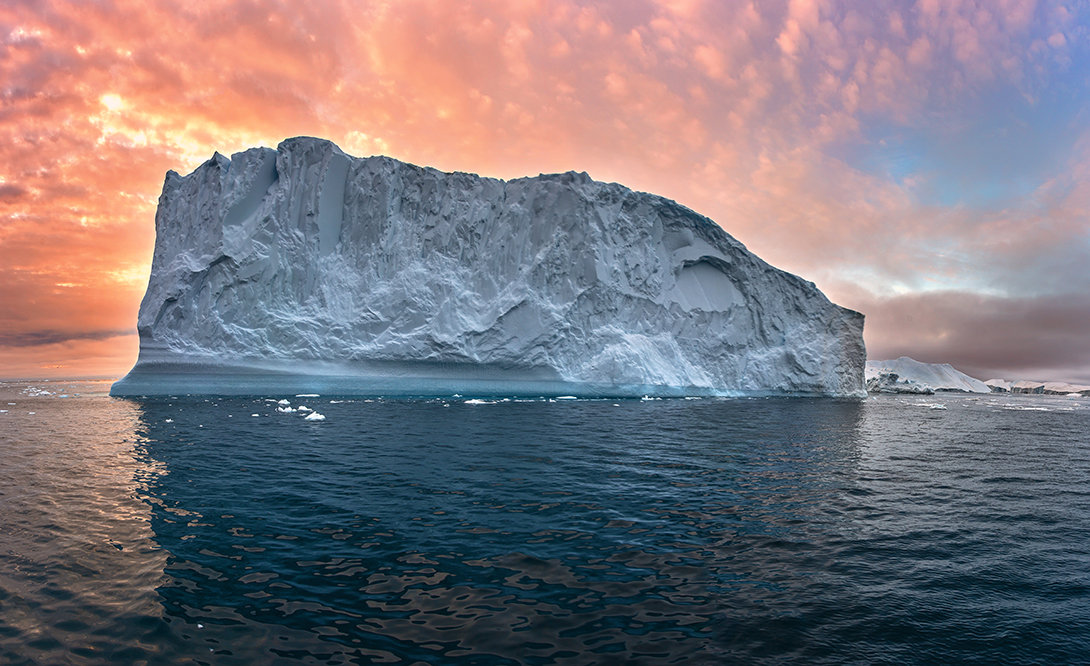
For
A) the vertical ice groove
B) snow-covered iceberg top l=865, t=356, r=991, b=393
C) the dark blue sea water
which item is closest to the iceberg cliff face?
the vertical ice groove

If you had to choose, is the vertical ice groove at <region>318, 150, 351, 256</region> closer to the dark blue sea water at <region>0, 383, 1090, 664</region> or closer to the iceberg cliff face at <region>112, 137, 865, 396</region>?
the iceberg cliff face at <region>112, 137, 865, 396</region>

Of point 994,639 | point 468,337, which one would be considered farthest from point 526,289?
point 994,639

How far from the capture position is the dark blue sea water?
404cm

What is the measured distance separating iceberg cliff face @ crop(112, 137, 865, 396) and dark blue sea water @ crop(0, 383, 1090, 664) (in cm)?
2007

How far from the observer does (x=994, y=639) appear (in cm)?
419

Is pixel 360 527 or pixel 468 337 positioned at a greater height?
pixel 468 337

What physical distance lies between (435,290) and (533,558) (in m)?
30.3

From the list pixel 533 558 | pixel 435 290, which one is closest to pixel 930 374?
pixel 435 290

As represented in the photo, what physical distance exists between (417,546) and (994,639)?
5.24 metres

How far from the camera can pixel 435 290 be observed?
114 ft

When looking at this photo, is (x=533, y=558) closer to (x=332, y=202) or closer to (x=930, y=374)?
(x=332, y=202)

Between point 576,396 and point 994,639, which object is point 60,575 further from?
point 576,396

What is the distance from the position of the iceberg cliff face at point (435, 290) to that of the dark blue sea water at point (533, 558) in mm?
20069

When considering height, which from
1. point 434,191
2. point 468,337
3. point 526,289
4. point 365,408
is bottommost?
point 365,408
